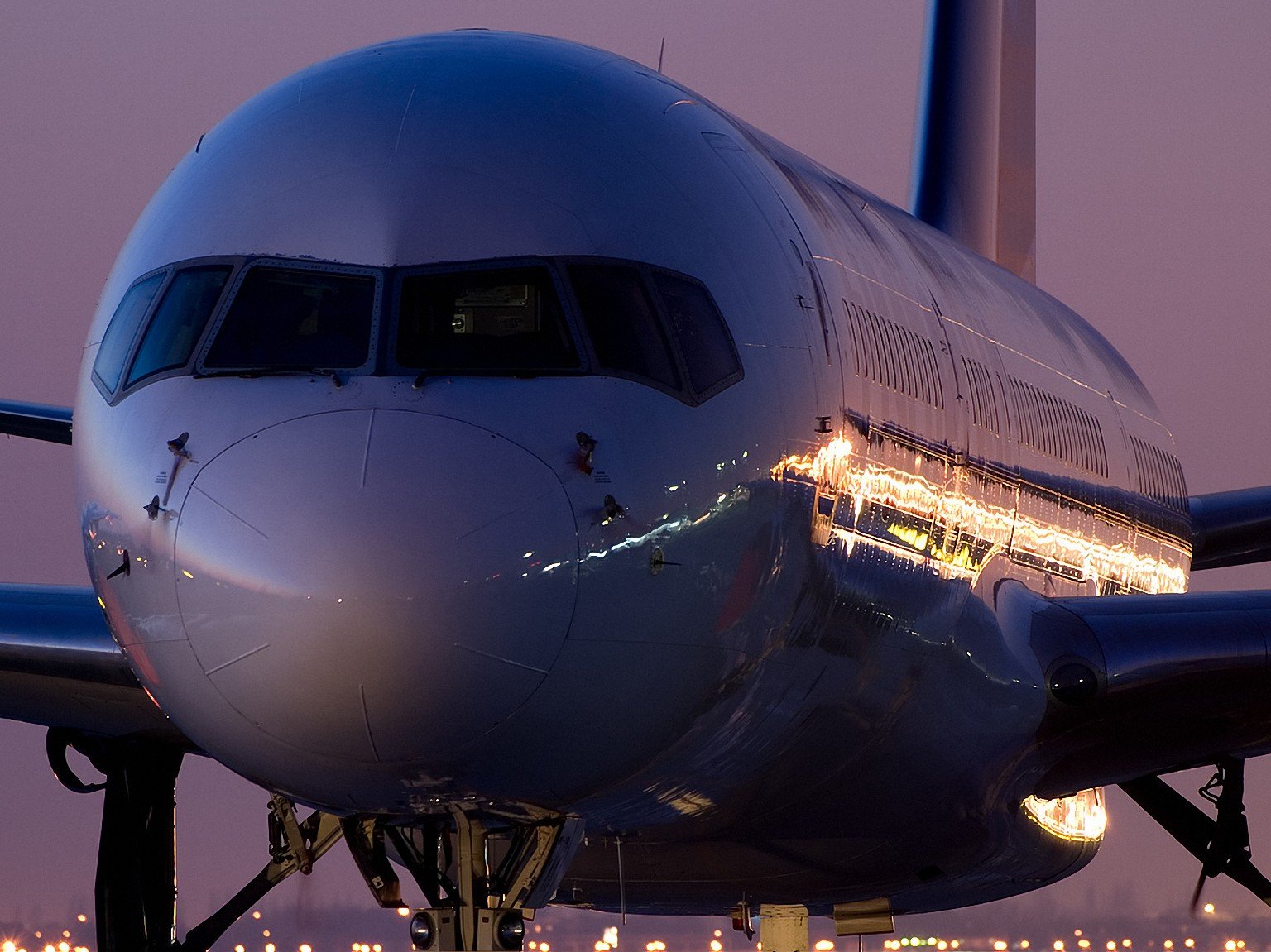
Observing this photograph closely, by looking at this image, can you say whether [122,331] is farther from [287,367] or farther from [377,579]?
[377,579]

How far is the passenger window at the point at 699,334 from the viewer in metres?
9.82

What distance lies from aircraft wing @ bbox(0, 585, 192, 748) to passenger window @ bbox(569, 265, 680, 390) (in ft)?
13.7

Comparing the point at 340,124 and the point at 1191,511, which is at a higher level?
the point at 1191,511

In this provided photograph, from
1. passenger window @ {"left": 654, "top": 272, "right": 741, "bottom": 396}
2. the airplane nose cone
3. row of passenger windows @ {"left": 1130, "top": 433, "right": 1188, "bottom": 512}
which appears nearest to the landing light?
row of passenger windows @ {"left": 1130, "top": 433, "right": 1188, "bottom": 512}

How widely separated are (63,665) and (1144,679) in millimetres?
5864

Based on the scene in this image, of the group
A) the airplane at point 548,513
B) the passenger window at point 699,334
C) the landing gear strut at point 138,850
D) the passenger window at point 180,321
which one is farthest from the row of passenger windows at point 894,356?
the landing gear strut at point 138,850

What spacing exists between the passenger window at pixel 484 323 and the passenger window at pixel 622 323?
0.13 meters

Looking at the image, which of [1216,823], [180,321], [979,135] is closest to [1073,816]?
[1216,823]

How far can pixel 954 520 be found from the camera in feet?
42.7

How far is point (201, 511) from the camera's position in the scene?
895 cm

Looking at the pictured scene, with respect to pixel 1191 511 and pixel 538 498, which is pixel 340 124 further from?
pixel 1191 511

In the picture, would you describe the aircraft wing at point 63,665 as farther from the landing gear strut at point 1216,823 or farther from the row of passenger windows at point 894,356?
the landing gear strut at point 1216,823

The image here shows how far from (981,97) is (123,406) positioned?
1715 cm

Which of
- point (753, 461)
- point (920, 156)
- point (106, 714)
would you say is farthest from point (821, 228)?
point (920, 156)
